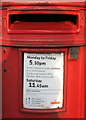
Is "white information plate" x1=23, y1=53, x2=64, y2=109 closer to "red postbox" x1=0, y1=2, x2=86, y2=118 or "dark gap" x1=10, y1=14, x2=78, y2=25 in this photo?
"red postbox" x1=0, y1=2, x2=86, y2=118

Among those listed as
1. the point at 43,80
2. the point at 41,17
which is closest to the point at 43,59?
the point at 43,80

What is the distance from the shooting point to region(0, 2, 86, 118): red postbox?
7.70 ft

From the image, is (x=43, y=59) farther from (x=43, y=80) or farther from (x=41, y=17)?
(x=41, y=17)

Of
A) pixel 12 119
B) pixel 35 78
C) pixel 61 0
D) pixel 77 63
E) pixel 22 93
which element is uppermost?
pixel 61 0

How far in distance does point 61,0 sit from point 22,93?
1.00 metres

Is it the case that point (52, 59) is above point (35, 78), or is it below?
above

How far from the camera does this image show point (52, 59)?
2.40 m

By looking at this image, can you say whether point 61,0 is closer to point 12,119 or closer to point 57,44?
point 57,44

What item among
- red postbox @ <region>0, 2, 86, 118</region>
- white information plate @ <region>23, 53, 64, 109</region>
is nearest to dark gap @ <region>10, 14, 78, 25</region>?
red postbox @ <region>0, 2, 86, 118</region>

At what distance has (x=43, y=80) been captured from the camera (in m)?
2.42

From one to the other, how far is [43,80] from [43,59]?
0.21 m

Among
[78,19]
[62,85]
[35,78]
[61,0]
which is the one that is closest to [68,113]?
[62,85]

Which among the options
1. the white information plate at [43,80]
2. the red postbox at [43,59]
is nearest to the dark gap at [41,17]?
the red postbox at [43,59]

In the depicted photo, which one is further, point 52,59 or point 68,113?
point 68,113
